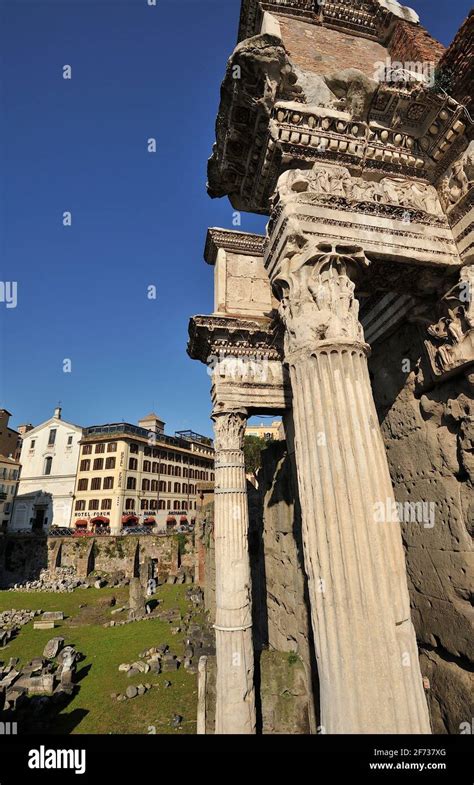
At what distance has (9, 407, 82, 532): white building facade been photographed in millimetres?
41513

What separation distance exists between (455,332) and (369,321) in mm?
2164

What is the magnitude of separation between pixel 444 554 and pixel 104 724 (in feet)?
33.8

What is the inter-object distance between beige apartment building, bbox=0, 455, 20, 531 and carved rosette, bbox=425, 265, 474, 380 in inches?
1875

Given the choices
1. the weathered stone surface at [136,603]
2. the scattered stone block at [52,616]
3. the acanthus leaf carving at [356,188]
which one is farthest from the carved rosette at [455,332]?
the scattered stone block at [52,616]

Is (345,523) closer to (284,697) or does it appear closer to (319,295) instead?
(319,295)

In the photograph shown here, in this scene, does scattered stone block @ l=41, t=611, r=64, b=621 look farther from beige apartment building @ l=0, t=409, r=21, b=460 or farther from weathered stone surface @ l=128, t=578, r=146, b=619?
beige apartment building @ l=0, t=409, r=21, b=460

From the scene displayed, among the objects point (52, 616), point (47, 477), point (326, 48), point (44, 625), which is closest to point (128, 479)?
point (47, 477)

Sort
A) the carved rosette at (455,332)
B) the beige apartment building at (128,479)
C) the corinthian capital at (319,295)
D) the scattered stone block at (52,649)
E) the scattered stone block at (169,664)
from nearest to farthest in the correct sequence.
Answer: the corinthian capital at (319,295) < the carved rosette at (455,332) < the scattered stone block at (169,664) < the scattered stone block at (52,649) < the beige apartment building at (128,479)

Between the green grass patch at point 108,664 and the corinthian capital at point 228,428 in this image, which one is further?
the green grass patch at point 108,664

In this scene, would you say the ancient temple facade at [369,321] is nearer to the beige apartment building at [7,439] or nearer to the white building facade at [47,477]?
the white building facade at [47,477]

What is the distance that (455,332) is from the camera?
461 centimetres

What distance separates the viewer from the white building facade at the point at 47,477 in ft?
136

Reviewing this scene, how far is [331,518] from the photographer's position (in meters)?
3.14
